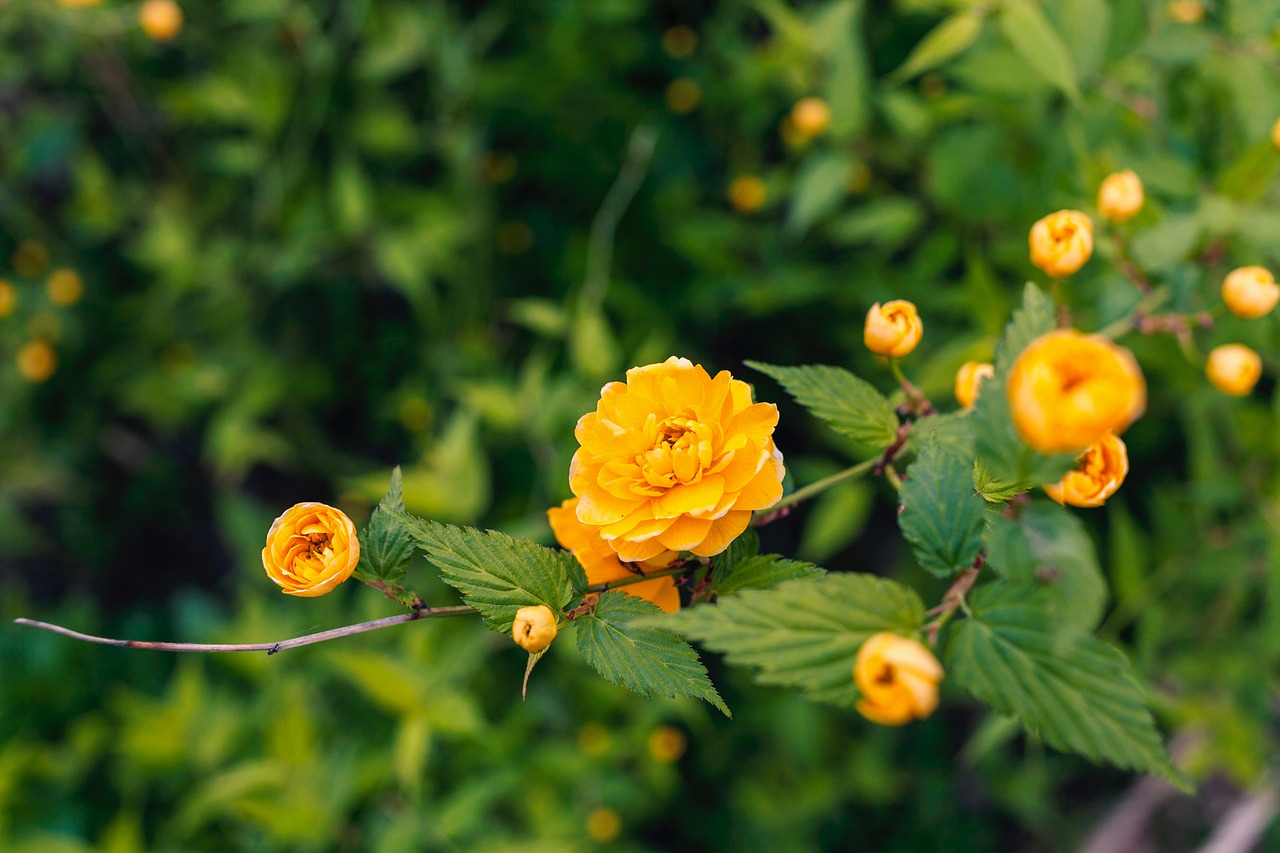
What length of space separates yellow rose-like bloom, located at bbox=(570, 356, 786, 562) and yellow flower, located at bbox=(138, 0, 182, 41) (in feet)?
5.89

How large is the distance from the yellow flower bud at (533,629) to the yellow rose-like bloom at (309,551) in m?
0.15

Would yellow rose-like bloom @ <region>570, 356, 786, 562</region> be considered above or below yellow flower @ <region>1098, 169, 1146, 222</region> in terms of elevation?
below

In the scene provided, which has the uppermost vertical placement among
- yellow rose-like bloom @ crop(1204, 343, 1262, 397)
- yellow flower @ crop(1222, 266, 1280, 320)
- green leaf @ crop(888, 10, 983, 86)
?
green leaf @ crop(888, 10, 983, 86)

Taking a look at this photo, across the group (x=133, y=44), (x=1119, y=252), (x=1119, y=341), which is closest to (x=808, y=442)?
(x=1119, y=341)

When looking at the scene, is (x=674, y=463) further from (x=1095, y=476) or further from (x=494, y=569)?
(x=1095, y=476)

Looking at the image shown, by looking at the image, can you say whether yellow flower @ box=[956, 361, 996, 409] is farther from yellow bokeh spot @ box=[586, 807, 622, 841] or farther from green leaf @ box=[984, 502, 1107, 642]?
yellow bokeh spot @ box=[586, 807, 622, 841]

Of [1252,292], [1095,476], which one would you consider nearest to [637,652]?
[1095,476]

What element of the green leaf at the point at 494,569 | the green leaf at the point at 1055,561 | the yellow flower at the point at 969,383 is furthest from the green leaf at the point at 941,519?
the green leaf at the point at 494,569

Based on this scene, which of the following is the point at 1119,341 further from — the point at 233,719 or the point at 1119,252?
the point at 233,719

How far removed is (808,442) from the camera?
7.30 feet

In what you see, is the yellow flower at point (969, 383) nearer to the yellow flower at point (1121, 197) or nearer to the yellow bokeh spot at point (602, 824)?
the yellow flower at point (1121, 197)

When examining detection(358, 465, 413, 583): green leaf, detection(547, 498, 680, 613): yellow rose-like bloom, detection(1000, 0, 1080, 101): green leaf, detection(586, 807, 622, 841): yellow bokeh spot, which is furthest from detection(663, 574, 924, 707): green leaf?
detection(586, 807, 622, 841): yellow bokeh spot

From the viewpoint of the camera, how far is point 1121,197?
0.97 metres

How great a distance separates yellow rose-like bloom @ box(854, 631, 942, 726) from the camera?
20.5 inches
